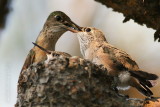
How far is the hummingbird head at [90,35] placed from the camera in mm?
7315

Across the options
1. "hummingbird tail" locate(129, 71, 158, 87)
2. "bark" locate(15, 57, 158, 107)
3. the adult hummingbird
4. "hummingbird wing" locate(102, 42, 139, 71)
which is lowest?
"bark" locate(15, 57, 158, 107)

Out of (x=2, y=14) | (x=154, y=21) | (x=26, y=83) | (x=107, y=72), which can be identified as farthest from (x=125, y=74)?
(x=2, y=14)

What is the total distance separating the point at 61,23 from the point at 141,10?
1.38 metres

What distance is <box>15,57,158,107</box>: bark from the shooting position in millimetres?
5887

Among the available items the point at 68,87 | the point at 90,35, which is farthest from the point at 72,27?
the point at 68,87

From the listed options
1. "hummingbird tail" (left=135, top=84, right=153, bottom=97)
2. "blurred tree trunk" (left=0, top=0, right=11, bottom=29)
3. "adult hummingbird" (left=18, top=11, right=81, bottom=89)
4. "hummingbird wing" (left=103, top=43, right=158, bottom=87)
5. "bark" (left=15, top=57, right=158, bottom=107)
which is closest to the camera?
"bark" (left=15, top=57, right=158, bottom=107)

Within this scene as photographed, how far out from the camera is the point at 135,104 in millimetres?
6074

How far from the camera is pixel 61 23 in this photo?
7496 mm

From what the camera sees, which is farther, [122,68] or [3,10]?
[3,10]

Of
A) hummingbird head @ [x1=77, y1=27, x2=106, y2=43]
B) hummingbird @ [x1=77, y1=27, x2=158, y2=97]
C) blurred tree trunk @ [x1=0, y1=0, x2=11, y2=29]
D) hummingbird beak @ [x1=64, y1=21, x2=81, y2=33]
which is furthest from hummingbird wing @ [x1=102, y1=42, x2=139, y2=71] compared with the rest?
blurred tree trunk @ [x1=0, y1=0, x2=11, y2=29]

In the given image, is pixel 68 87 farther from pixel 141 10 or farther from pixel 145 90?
pixel 141 10

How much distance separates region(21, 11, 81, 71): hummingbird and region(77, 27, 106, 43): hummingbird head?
0.11m

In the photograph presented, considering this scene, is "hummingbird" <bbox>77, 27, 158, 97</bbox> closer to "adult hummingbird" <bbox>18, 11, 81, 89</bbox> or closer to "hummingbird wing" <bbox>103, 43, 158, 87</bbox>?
"hummingbird wing" <bbox>103, 43, 158, 87</bbox>

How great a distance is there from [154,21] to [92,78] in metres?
1.31
